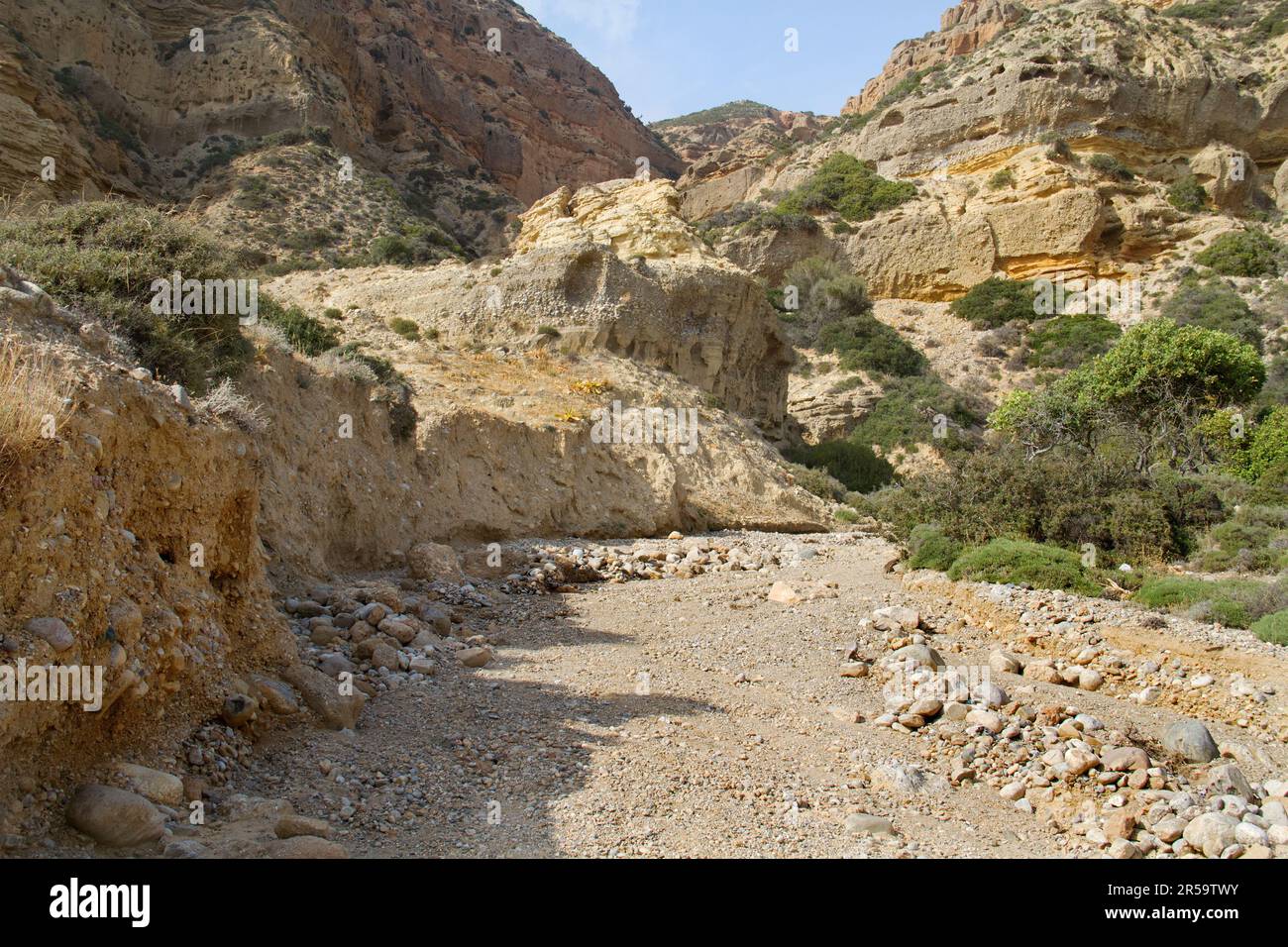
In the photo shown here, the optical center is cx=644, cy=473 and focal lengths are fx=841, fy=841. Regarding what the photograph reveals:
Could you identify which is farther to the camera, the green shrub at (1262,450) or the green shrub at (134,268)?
the green shrub at (1262,450)

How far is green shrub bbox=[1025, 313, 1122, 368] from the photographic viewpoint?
35.5m

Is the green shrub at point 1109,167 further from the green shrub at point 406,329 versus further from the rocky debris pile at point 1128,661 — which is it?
the rocky debris pile at point 1128,661

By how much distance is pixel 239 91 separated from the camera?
3556 cm

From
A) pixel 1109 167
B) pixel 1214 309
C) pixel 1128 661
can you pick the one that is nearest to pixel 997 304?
pixel 1214 309

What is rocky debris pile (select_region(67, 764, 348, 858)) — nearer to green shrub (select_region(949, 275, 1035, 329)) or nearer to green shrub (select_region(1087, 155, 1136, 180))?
green shrub (select_region(949, 275, 1035, 329))

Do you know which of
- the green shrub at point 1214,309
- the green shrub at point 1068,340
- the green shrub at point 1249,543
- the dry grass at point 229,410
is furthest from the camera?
the green shrub at point 1068,340

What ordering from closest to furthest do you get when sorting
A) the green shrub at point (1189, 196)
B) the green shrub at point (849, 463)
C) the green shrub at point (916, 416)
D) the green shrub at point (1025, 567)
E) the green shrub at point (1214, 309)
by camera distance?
the green shrub at point (1025, 567), the green shrub at point (849, 463), the green shrub at point (916, 416), the green shrub at point (1214, 309), the green shrub at point (1189, 196)

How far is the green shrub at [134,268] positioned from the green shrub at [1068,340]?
113 feet

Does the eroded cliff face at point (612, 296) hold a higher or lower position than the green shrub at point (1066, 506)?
higher

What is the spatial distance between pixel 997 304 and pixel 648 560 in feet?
104

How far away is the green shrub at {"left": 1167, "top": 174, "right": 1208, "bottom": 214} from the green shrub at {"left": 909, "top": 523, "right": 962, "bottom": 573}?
3734cm

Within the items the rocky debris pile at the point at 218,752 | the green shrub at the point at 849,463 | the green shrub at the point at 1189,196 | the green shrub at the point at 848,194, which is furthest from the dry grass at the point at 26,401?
the green shrub at the point at 1189,196

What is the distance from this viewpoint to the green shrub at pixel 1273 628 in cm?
878
